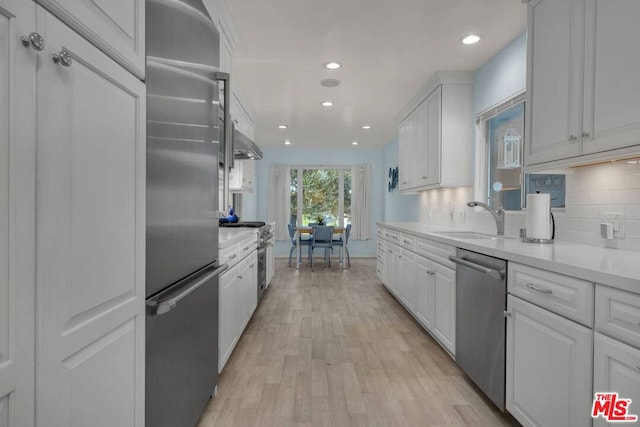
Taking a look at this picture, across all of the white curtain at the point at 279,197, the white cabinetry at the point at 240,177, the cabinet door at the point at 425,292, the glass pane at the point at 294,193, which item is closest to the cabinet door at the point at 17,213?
the cabinet door at the point at 425,292

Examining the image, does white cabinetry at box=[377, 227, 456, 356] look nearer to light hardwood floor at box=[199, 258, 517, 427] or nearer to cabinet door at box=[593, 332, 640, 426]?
light hardwood floor at box=[199, 258, 517, 427]

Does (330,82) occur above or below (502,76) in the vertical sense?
above

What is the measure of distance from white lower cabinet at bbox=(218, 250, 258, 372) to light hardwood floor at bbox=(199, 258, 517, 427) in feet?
0.57

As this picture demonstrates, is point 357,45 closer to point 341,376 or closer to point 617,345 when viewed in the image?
point 341,376

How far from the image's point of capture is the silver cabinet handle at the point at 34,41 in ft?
2.14

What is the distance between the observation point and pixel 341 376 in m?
2.35

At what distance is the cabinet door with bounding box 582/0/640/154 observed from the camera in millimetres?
1441

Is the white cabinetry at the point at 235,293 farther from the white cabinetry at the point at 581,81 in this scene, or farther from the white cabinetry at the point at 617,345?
the white cabinetry at the point at 581,81

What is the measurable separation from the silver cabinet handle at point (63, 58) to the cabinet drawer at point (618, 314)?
64.3 inches

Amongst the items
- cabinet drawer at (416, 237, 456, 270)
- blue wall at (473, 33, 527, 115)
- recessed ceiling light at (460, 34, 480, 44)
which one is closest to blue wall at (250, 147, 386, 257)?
A: blue wall at (473, 33, 527, 115)

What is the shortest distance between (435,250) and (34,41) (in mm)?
Result: 2681

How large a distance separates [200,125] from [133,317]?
892mm

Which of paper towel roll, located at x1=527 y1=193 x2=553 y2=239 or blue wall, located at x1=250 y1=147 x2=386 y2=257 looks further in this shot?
blue wall, located at x1=250 y1=147 x2=386 y2=257

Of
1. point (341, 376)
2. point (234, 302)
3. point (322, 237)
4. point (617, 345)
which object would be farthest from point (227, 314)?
point (322, 237)
